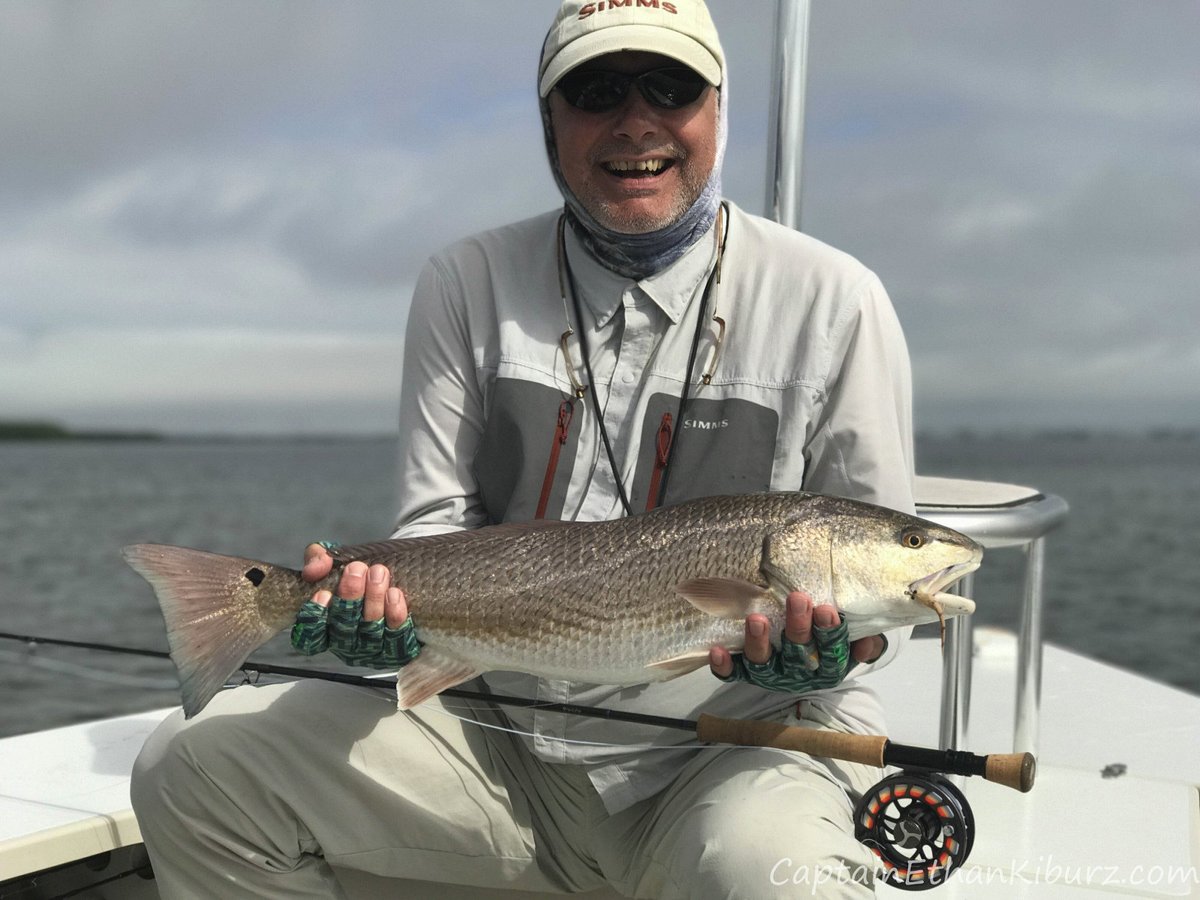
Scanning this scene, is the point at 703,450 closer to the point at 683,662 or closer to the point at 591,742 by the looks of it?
the point at 683,662

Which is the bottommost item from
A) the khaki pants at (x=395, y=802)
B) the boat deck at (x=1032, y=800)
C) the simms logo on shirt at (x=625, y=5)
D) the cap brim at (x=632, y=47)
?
the boat deck at (x=1032, y=800)

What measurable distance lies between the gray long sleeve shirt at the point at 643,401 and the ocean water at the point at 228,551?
1.01 m

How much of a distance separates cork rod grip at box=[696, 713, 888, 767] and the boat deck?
845mm

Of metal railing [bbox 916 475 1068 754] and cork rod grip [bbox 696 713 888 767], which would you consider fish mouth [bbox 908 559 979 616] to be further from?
metal railing [bbox 916 475 1068 754]

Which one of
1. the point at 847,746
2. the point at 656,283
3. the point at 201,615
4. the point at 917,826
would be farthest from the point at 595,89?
the point at 917,826

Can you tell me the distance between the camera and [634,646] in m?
3.02

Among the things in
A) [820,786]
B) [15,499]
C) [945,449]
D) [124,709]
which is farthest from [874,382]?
[945,449]

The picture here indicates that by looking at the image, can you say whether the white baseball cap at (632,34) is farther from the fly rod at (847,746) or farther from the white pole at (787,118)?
the fly rod at (847,746)

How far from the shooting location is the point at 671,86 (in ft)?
11.6

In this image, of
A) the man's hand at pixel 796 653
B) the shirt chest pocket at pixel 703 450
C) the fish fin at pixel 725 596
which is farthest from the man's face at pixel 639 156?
the man's hand at pixel 796 653

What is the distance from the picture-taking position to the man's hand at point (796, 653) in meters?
2.85

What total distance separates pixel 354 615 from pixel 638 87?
1718 mm

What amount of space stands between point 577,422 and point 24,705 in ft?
48.9

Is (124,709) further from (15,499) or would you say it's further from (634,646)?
(15,499)
